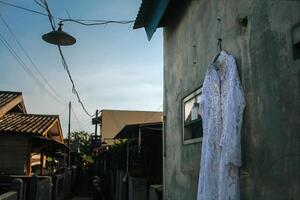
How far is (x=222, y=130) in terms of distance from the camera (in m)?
4.22

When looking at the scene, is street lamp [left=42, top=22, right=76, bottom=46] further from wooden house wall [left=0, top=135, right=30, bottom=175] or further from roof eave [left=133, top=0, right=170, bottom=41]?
wooden house wall [left=0, top=135, right=30, bottom=175]

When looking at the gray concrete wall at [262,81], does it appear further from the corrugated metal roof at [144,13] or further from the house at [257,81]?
the corrugated metal roof at [144,13]

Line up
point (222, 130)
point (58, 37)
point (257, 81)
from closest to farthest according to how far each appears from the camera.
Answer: point (257, 81) → point (222, 130) → point (58, 37)

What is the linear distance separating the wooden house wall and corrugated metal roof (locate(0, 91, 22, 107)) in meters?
2.57

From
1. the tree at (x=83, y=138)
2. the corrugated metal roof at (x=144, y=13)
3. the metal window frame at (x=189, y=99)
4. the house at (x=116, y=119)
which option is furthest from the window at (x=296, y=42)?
the tree at (x=83, y=138)

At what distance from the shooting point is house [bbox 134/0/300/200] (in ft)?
10.0

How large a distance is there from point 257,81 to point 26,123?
1552 centimetres

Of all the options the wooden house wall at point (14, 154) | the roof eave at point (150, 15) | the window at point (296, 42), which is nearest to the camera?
the window at point (296, 42)

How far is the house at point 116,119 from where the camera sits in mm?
41062

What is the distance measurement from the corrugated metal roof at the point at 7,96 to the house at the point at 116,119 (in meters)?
21.2

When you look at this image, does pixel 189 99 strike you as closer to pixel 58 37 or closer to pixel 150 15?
pixel 150 15

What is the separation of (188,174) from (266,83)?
9.23 ft

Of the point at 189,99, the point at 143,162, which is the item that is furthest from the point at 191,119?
the point at 143,162

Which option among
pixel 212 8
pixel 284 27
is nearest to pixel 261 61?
pixel 284 27
